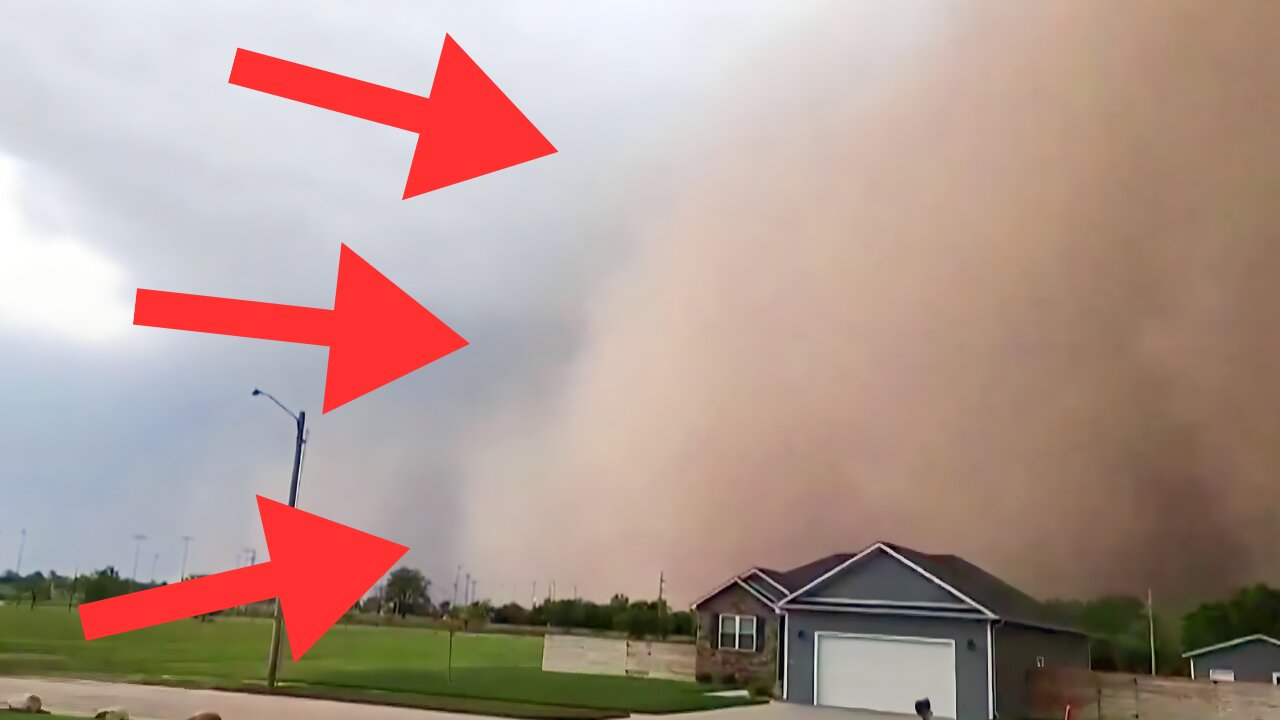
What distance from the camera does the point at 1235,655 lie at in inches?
534

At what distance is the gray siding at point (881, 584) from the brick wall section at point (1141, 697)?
1.90 meters

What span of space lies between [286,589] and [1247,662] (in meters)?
14.5

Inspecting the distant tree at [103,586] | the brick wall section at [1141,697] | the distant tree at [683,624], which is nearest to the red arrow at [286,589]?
the distant tree at [103,586]

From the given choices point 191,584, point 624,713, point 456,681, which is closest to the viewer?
point 624,713

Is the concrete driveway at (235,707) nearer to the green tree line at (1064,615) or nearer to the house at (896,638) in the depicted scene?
the house at (896,638)

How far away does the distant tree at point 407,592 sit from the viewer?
20578 mm

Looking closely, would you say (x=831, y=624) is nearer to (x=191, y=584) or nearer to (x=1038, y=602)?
(x=1038, y=602)

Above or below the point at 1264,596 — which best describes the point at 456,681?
below

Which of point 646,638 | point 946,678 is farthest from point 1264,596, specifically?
point 646,638

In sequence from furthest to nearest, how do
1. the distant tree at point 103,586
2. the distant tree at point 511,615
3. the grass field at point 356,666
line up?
the distant tree at point 103,586 → the distant tree at point 511,615 → the grass field at point 356,666

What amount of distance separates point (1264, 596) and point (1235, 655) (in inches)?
166

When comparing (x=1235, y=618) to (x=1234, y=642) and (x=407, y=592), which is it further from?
(x=407, y=592)

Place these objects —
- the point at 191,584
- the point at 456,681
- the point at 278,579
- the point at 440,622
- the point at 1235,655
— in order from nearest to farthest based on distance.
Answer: the point at 1235,655 < the point at 278,579 < the point at 456,681 < the point at 440,622 < the point at 191,584

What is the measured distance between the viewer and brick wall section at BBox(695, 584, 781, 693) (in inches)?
579
